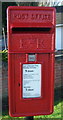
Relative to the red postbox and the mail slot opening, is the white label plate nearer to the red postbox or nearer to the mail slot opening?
the red postbox

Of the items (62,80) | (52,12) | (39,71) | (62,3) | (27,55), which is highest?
(62,3)

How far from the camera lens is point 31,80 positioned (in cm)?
271

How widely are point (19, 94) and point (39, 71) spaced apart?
393 millimetres

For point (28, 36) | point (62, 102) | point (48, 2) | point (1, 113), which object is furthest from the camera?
point (48, 2)

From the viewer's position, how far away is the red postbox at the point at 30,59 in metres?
2.59

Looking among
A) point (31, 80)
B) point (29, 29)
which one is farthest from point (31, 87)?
point (29, 29)

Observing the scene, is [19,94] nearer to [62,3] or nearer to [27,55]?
[27,55]

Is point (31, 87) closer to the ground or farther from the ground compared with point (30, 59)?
closer to the ground

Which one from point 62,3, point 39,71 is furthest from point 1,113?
point 62,3

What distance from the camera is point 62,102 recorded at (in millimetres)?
4652

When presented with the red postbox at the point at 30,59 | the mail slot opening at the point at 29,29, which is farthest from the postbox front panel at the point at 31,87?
the mail slot opening at the point at 29,29

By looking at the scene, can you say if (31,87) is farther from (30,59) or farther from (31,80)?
(30,59)

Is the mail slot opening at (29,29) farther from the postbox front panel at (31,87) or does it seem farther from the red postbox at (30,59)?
the postbox front panel at (31,87)

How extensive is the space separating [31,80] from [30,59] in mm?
272
